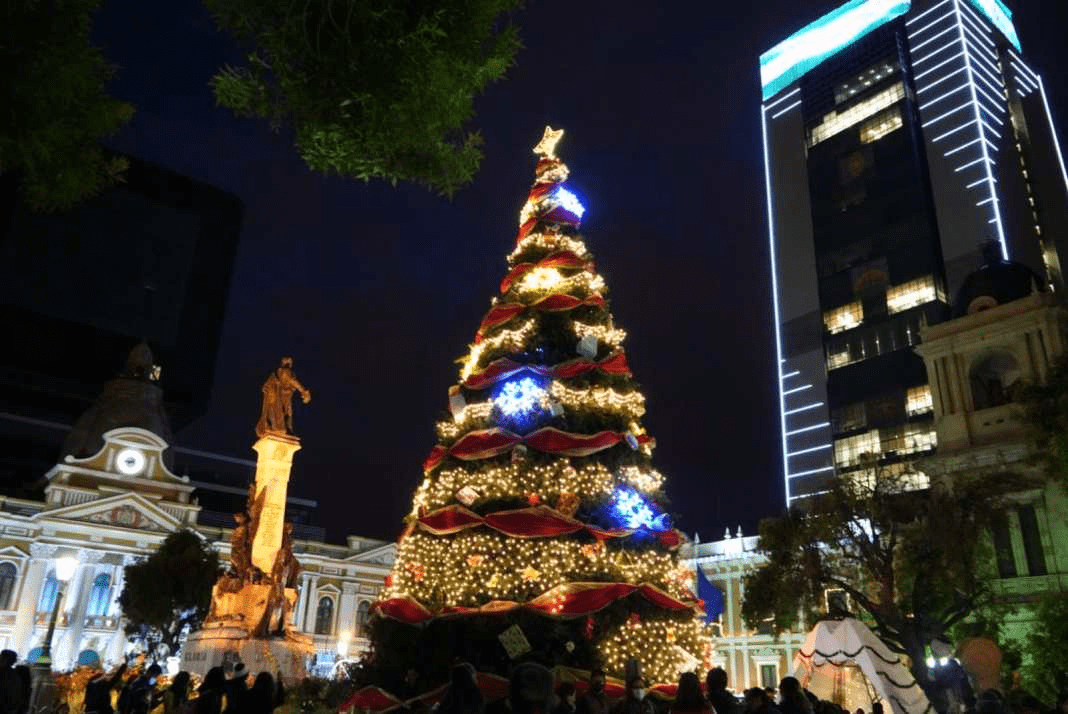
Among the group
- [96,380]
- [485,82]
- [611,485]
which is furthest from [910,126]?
[96,380]

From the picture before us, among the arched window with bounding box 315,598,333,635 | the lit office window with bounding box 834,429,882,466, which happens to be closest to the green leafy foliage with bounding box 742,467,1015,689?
the lit office window with bounding box 834,429,882,466

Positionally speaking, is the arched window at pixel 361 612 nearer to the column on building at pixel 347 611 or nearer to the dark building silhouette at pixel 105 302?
the column on building at pixel 347 611

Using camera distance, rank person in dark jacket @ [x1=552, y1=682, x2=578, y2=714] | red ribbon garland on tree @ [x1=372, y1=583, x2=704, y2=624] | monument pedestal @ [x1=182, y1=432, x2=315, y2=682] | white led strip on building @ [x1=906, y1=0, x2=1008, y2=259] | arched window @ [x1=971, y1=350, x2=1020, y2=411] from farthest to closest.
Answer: white led strip on building @ [x1=906, y1=0, x2=1008, y2=259]
arched window @ [x1=971, y1=350, x2=1020, y2=411]
monument pedestal @ [x1=182, y1=432, x2=315, y2=682]
red ribbon garland on tree @ [x1=372, y1=583, x2=704, y2=624]
person in dark jacket @ [x1=552, y1=682, x2=578, y2=714]

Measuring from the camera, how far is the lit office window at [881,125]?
61.3 metres

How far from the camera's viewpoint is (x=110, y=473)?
2016 inches

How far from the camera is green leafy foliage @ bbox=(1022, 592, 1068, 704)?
18.1 metres

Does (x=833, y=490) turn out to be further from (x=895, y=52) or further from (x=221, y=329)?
(x=221, y=329)

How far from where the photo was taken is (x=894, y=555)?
20.5m

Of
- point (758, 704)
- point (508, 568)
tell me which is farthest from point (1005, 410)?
point (758, 704)

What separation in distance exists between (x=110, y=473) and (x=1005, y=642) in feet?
167

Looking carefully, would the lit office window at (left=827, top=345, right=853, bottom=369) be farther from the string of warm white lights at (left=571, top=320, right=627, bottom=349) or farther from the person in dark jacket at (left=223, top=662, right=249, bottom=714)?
the person in dark jacket at (left=223, top=662, right=249, bottom=714)

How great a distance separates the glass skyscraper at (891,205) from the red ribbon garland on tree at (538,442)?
43121mm

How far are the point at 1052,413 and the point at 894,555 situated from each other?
5.85 metres

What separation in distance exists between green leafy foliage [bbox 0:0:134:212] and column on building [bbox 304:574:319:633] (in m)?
53.5
